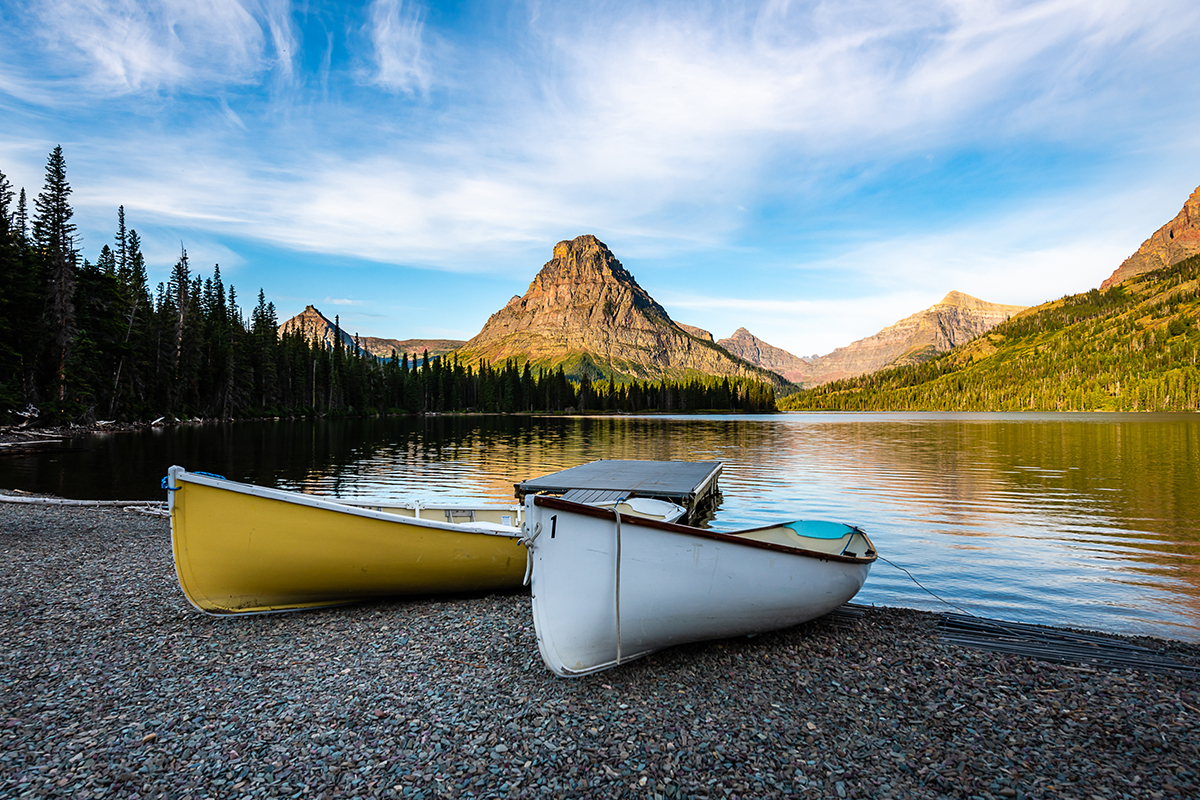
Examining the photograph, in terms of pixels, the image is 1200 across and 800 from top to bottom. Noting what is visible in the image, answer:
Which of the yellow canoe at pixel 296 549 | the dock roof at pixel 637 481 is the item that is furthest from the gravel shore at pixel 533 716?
the dock roof at pixel 637 481

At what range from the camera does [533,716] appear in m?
6.22

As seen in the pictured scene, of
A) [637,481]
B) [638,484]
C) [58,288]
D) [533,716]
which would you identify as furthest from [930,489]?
[58,288]

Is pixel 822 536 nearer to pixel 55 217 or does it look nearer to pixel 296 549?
pixel 296 549

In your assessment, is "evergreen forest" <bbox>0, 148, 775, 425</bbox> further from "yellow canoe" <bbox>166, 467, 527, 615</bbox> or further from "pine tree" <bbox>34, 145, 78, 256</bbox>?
"yellow canoe" <bbox>166, 467, 527, 615</bbox>

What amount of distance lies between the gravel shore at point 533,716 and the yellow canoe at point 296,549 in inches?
23.0

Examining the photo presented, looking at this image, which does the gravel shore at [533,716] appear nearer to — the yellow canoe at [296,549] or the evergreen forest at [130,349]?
the yellow canoe at [296,549]

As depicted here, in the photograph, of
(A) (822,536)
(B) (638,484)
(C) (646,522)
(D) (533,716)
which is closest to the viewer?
(D) (533,716)

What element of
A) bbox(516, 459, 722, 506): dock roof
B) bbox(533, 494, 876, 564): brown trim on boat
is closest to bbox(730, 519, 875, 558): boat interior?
bbox(533, 494, 876, 564): brown trim on boat

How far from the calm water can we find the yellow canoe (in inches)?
357

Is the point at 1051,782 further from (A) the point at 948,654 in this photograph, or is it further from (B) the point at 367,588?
(B) the point at 367,588

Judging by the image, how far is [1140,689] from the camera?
7.16 meters

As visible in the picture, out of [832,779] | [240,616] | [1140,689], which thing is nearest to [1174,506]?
[1140,689]

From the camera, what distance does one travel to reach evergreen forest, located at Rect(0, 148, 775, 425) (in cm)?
4844

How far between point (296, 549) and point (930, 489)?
27.9 meters
